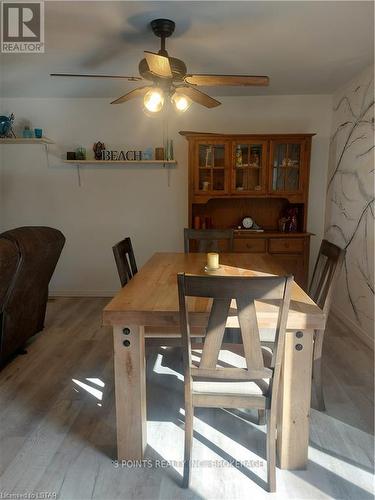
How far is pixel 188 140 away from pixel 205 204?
2.55 ft

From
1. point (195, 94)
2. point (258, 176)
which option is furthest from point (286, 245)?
point (195, 94)

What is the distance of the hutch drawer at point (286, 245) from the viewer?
3.76 metres

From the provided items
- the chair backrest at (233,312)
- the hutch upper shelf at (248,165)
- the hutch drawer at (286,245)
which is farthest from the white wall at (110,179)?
the chair backrest at (233,312)

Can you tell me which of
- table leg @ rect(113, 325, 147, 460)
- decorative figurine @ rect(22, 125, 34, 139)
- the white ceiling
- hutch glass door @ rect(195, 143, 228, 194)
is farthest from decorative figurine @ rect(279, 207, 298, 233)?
decorative figurine @ rect(22, 125, 34, 139)

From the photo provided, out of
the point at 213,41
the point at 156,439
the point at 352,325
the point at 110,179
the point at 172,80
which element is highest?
the point at 213,41

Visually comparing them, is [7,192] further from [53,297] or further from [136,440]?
[136,440]

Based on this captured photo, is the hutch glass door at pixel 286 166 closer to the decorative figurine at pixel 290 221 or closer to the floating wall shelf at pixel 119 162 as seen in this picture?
the decorative figurine at pixel 290 221

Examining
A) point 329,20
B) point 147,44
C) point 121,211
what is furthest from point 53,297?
point 329,20

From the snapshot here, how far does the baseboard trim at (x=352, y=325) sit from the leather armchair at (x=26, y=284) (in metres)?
2.70

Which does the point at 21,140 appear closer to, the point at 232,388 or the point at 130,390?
the point at 130,390

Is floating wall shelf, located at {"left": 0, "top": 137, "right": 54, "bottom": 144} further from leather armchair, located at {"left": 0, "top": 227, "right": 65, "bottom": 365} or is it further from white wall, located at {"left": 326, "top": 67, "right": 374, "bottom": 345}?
white wall, located at {"left": 326, "top": 67, "right": 374, "bottom": 345}

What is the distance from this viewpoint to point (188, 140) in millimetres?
3738

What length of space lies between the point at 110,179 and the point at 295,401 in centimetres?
340

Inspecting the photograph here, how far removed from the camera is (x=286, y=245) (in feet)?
12.4
